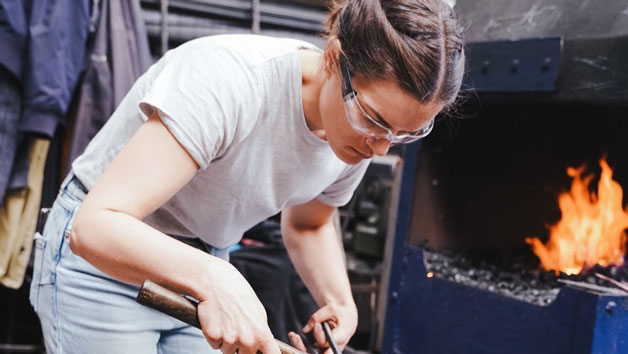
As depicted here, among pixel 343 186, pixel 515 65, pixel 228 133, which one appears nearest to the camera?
pixel 228 133

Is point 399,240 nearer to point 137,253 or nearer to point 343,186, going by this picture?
point 343,186

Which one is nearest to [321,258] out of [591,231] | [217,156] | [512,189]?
[217,156]

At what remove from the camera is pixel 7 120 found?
7.04 feet

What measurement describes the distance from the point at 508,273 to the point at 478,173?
1.71 ft

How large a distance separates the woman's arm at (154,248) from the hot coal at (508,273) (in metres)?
1.10

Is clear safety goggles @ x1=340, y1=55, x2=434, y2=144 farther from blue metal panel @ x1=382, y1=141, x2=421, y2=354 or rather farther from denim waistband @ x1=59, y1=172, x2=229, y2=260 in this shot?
blue metal panel @ x1=382, y1=141, x2=421, y2=354

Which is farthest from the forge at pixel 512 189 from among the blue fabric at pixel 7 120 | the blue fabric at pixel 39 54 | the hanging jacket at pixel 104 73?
the blue fabric at pixel 7 120

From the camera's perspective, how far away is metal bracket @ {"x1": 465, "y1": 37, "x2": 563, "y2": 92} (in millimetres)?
1742

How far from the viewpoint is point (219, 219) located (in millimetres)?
1230

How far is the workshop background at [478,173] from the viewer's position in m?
1.70

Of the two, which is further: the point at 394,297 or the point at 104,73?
the point at 104,73

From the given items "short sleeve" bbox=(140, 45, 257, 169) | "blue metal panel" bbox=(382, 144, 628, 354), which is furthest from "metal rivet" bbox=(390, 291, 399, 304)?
"short sleeve" bbox=(140, 45, 257, 169)

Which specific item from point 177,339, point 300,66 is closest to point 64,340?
point 177,339

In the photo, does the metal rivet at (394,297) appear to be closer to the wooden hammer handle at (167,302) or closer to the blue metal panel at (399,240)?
the blue metal panel at (399,240)
